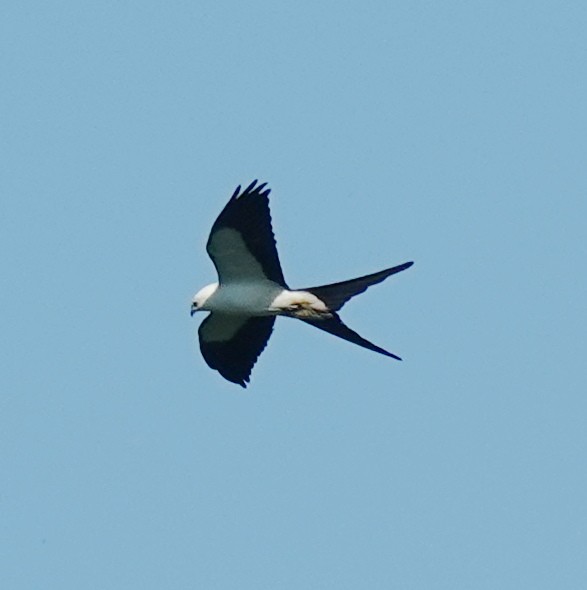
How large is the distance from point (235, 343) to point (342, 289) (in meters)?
1.88

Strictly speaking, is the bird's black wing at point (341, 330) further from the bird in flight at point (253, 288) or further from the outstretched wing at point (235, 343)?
the outstretched wing at point (235, 343)

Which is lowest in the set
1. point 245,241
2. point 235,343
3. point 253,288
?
point 235,343

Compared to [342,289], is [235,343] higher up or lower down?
lower down

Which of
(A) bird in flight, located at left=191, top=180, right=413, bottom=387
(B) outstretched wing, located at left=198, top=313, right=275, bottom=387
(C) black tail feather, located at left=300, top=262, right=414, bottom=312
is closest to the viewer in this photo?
(C) black tail feather, located at left=300, top=262, right=414, bottom=312

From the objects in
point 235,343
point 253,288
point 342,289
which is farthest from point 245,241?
point 235,343

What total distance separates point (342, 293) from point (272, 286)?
805mm

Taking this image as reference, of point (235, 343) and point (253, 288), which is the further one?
point (235, 343)

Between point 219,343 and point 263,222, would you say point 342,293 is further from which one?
point 219,343

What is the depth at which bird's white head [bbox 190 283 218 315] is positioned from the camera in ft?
54.9

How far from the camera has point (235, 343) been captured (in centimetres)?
1744

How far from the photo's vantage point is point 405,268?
49.7 feet

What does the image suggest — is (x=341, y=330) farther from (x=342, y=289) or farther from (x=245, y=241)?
(x=245, y=241)

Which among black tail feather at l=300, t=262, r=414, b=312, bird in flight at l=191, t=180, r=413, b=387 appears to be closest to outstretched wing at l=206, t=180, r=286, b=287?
bird in flight at l=191, t=180, r=413, b=387

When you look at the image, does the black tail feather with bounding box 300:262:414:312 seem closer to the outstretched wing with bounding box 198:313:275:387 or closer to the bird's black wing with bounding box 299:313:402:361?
the bird's black wing with bounding box 299:313:402:361
